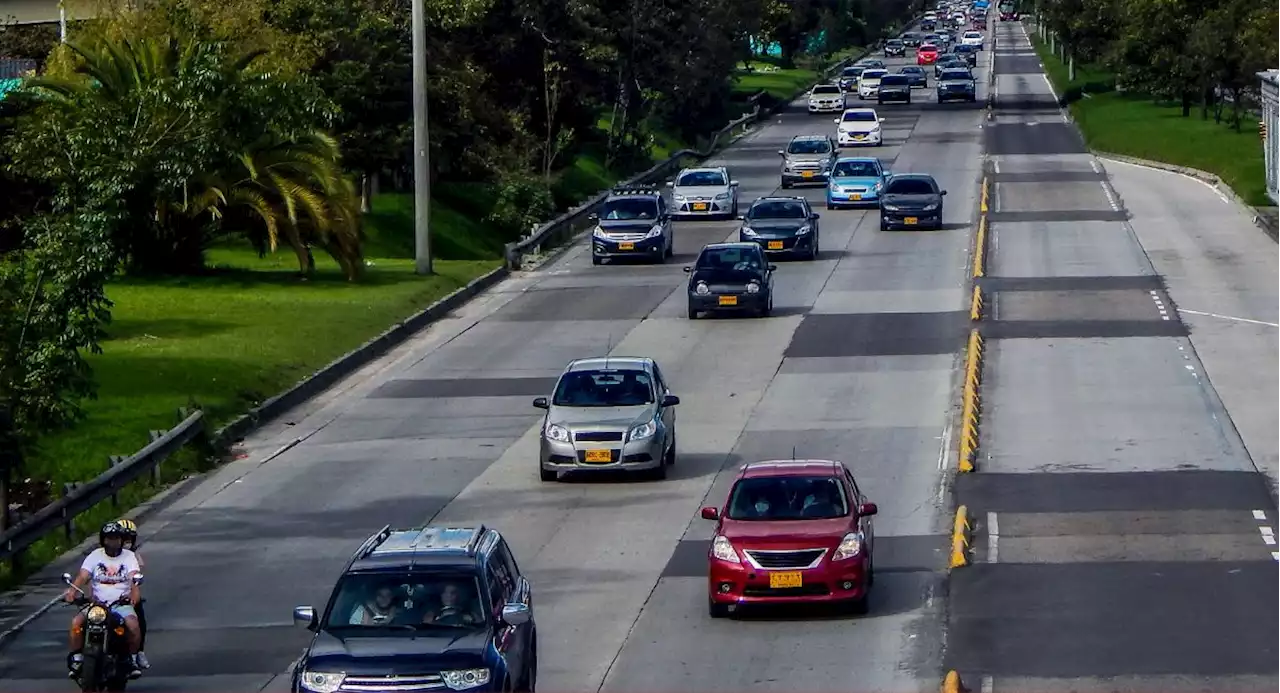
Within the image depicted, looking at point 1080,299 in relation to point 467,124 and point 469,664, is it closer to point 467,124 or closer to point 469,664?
point 467,124

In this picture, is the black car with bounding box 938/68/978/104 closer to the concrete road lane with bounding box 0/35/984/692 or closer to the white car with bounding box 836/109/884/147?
the white car with bounding box 836/109/884/147

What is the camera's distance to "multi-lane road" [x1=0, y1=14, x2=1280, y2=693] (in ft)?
59.2

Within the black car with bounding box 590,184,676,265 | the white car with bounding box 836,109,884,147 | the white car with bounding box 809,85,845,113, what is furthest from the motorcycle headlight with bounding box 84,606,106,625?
the white car with bounding box 809,85,845,113

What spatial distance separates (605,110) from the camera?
97500 millimetres

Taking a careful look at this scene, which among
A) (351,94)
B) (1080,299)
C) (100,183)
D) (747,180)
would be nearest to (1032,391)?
(1080,299)

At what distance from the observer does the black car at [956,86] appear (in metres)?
111

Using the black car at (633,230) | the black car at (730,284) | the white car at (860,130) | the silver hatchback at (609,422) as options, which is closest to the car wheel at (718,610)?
the silver hatchback at (609,422)

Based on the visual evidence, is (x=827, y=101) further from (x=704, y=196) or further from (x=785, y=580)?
(x=785, y=580)

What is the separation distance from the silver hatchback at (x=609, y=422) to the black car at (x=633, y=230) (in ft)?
77.6

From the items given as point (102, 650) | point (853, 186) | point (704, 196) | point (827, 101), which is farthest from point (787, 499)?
point (827, 101)

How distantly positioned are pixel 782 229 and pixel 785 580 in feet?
105

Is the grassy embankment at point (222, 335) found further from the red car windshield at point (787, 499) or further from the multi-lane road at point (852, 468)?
the red car windshield at point (787, 499)

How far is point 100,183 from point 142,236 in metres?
18.3

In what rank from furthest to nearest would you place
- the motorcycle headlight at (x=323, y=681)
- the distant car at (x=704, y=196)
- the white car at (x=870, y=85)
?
1. the white car at (x=870, y=85)
2. the distant car at (x=704, y=196)
3. the motorcycle headlight at (x=323, y=681)
